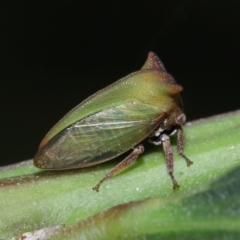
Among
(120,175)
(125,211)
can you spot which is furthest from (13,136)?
(125,211)

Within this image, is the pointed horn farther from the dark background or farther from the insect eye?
the dark background

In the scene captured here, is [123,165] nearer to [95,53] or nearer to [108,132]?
[108,132]

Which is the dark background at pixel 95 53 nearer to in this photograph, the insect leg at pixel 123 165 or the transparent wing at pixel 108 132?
the transparent wing at pixel 108 132

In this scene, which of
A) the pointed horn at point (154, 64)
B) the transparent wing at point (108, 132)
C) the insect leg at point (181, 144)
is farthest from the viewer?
the pointed horn at point (154, 64)

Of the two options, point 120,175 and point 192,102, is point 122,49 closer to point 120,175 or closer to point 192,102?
point 192,102

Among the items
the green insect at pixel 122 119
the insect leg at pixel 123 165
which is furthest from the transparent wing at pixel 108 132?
the insect leg at pixel 123 165
